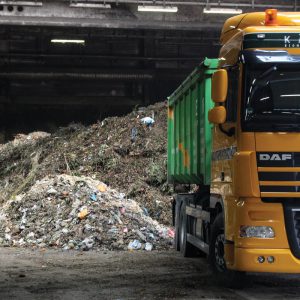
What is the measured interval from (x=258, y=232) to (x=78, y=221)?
6991mm

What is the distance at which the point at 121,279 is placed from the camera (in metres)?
8.64

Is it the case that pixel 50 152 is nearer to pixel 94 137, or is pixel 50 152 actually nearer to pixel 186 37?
pixel 94 137

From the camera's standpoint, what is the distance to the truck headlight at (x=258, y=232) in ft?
21.8

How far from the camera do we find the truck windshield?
6766 millimetres

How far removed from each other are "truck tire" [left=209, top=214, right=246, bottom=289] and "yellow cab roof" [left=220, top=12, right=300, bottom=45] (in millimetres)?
2497

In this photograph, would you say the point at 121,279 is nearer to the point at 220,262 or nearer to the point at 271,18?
the point at 220,262

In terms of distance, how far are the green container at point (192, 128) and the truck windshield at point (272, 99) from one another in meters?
1.68

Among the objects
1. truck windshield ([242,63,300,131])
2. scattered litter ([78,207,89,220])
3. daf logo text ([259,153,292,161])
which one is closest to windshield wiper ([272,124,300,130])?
truck windshield ([242,63,300,131])

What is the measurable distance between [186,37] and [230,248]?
21413 mm

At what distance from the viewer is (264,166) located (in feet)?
22.0

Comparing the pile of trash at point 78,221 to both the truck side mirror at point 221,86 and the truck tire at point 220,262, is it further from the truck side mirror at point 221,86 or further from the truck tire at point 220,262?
the truck side mirror at point 221,86

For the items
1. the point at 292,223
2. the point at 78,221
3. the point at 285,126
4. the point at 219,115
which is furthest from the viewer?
the point at 78,221

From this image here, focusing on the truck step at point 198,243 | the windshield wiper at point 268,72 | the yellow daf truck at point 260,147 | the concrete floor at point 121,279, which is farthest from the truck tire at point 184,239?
the windshield wiper at point 268,72

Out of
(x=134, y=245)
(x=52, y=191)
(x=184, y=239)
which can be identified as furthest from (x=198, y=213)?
(x=52, y=191)
